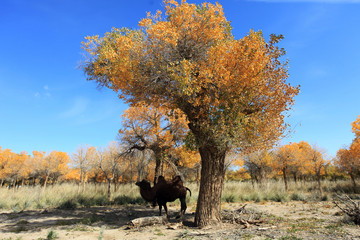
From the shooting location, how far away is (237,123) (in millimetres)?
8086

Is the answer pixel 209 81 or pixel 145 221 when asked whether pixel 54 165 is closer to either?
pixel 145 221

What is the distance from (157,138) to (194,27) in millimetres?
10982

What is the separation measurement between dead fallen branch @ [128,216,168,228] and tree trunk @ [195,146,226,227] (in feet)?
5.05

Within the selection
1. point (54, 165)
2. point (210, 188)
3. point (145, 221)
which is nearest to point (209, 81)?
point (210, 188)

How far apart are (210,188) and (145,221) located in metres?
3.05

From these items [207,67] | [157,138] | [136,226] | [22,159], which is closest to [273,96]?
[207,67]

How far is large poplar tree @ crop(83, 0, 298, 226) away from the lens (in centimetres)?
798

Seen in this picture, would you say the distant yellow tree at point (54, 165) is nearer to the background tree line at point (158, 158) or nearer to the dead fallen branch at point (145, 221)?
the background tree line at point (158, 158)

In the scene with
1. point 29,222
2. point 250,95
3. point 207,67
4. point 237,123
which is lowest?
point 29,222

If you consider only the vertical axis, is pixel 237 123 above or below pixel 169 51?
below

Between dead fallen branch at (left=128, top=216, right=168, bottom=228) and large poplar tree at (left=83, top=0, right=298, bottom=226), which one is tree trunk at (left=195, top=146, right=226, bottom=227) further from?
dead fallen branch at (left=128, top=216, right=168, bottom=228)

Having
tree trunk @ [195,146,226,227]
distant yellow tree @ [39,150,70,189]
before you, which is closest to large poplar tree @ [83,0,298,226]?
tree trunk @ [195,146,226,227]

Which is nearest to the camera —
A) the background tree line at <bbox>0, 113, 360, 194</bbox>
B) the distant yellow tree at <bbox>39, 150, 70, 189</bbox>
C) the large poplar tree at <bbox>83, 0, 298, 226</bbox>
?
the large poplar tree at <bbox>83, 0, 298, 226</bbox>

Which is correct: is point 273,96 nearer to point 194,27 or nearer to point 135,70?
point 194,27
